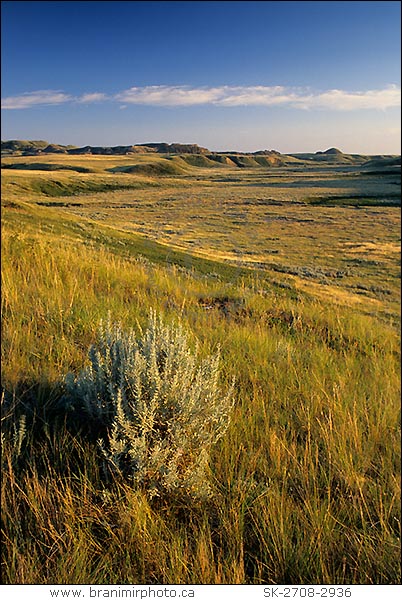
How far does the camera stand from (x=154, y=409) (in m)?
1.96

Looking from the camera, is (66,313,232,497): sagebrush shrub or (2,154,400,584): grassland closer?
(2,154,400,584): grassland

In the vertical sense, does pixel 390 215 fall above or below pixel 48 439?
above

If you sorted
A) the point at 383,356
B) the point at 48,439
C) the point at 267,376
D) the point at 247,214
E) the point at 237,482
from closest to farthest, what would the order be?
the point at 237,482
the point at 48,439
the point at 267,376
the point at 383,356
the point at 247,214

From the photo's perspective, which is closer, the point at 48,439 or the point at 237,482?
the point at 237,482

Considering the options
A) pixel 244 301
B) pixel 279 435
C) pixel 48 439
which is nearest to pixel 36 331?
pixel 48 439

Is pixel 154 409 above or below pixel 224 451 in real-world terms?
above

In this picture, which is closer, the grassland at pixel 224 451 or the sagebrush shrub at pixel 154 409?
the grassland at pixel 224 451

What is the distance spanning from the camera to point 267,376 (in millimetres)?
2955

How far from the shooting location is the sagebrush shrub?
1.85m

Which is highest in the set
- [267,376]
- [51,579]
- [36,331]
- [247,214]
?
[247,214]

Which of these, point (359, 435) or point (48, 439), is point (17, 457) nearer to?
point (48, 439)

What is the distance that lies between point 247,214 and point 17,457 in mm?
17466

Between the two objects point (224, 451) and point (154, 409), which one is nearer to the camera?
point (154, 409)

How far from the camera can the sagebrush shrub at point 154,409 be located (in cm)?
185
